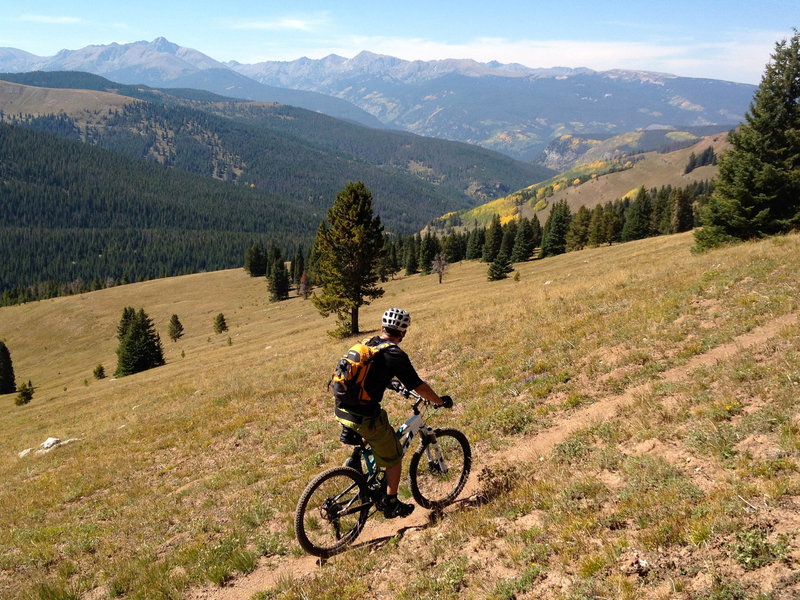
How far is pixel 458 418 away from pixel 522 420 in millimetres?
1949

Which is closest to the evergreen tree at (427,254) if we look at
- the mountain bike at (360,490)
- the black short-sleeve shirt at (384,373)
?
the mountain bike at (360,490)

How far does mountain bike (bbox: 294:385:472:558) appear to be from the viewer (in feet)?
24.1

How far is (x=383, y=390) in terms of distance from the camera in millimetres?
6945

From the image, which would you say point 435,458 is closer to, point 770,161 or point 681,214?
point 770,161

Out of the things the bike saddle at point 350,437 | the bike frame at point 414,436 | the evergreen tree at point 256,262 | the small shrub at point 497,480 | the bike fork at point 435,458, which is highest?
the bike saddle at point 350,437

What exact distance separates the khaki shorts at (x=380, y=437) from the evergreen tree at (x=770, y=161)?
35.9 m

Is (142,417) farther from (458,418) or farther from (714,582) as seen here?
(714,582)

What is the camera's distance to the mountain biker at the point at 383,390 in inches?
270

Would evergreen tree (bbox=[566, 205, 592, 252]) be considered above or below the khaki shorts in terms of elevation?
above

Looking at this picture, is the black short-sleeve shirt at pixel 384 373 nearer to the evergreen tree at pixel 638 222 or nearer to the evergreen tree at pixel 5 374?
the evergreen tree at pixel 5 374

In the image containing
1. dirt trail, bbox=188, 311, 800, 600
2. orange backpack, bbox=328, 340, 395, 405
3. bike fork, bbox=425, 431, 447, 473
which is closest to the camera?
orange backpack, bbox=328, 340, 395, 405

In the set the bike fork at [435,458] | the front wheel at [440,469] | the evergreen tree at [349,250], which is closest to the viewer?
the front wheel at [440,469]

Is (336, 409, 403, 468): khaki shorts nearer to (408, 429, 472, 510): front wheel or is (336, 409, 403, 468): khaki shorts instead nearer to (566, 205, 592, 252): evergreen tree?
(408, 429, 472, 510): front wheel

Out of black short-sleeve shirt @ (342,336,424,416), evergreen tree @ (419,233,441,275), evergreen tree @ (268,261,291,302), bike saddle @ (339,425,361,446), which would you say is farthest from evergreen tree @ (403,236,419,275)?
black short-sleeve shirt @ (342,336,424,416)
